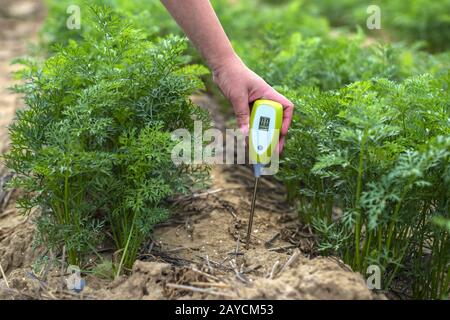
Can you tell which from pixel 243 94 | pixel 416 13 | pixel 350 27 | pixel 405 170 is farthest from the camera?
pixel 350 27

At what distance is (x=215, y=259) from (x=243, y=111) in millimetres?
718

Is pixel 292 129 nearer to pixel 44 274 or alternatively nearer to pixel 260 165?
pixel 260 165

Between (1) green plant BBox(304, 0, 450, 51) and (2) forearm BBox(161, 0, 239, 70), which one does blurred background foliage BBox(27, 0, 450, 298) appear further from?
(1) green plant BBox(304, 0, 450, 51)

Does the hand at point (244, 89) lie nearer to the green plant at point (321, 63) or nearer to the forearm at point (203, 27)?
the forearm at point (203, 27)

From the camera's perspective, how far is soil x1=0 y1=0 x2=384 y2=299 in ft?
7.95

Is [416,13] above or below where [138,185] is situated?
above

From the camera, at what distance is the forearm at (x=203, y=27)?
106 inches

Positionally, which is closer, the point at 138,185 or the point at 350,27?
the point at 138,185

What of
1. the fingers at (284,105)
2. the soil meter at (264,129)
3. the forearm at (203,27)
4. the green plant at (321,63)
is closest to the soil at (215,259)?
the soil meter at (264,129)

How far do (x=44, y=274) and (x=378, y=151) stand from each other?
5.23ft
